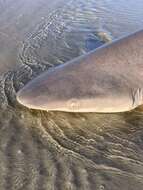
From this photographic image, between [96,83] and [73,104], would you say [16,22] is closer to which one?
[96,83]

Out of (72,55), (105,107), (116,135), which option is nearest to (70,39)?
(72,55)

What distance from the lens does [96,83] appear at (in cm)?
321

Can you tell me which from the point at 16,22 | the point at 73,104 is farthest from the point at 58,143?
the point at 16,22

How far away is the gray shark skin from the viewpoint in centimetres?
301

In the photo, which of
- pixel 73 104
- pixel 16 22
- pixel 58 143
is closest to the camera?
pixel 58 143

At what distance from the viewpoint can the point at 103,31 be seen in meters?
5.31

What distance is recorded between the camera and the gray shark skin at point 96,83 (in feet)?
9.88

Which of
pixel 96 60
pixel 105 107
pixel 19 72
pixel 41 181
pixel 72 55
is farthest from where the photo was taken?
pixel 72 55

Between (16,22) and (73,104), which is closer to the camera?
(73,104)

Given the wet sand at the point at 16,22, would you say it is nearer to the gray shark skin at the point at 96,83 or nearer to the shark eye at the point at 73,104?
the gray shark skin at the point at 96,83

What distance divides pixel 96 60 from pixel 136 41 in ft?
1.58

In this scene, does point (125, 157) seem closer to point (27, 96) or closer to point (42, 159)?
point (42, 159)

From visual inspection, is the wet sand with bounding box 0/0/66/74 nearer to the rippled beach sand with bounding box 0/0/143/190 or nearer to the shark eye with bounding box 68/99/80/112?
the rippled beach sand with bounding box 0/0/143/190

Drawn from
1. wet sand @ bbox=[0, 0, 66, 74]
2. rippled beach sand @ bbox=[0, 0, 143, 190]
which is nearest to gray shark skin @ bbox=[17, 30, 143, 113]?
rippled beach sand @ bbox=[0, 0, 143, 190]
